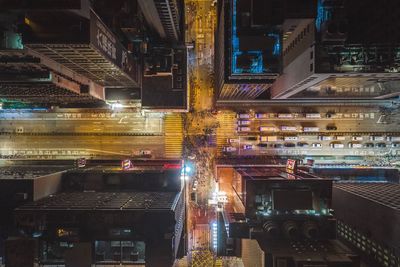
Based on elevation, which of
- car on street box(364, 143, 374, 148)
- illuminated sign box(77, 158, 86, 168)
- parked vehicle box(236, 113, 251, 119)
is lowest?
illuminated sign box(77, 158, 86, 168)

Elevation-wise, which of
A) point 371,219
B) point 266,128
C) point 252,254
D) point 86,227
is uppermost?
point 266,128

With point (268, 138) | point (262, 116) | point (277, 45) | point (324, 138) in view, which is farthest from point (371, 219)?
point (277, 45)

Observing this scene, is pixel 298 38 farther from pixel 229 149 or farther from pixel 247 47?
pixel 229 149

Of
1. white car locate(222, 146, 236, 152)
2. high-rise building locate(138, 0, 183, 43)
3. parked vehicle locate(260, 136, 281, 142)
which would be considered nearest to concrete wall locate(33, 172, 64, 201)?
high-rise building locate(138, 0, 183, 43)

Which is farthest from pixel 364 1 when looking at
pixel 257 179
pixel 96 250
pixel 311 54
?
pixel 96 250

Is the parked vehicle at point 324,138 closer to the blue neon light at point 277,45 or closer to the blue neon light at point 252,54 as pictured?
the blue neon light at point 252,54

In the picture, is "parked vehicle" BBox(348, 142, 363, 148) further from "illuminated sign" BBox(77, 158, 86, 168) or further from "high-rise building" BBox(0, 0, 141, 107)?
"illuminated sign" BBox(77, 158, 86, 168)

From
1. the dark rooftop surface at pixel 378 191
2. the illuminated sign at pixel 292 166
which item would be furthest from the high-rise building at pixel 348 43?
the dark rooftop surface at pixel 378 191
